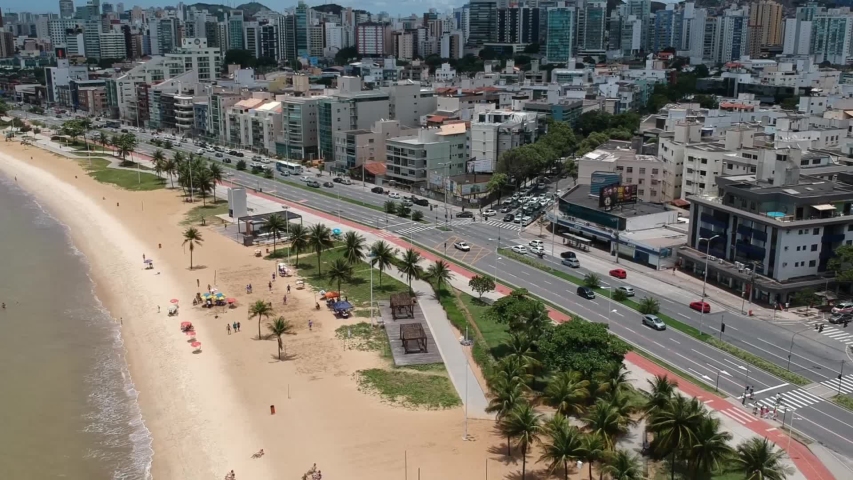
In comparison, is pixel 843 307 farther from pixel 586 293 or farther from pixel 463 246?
pixel 463 246

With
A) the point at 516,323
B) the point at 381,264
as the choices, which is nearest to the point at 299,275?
the point at 381,264

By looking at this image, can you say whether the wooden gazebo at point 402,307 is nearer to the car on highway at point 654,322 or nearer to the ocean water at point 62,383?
the car on highway at point 654,322

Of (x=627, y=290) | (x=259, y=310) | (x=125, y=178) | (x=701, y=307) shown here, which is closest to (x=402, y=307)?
(x=259, y=310)

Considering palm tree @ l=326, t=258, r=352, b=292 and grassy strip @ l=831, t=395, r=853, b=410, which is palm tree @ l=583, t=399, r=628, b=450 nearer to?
grassy strip @ l=831, t=395, r=853, b=410

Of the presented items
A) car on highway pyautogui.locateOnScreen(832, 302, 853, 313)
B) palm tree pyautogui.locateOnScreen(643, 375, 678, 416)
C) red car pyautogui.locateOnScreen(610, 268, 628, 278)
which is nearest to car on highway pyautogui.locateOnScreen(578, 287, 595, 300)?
red car pyautogui.locateOnScreen(610, 268, 628, 278)

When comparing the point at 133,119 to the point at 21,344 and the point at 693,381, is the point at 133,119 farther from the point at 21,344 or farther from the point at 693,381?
the point at 693,381

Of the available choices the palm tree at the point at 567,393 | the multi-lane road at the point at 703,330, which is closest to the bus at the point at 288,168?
the multi-lane road at the point at 703,330
